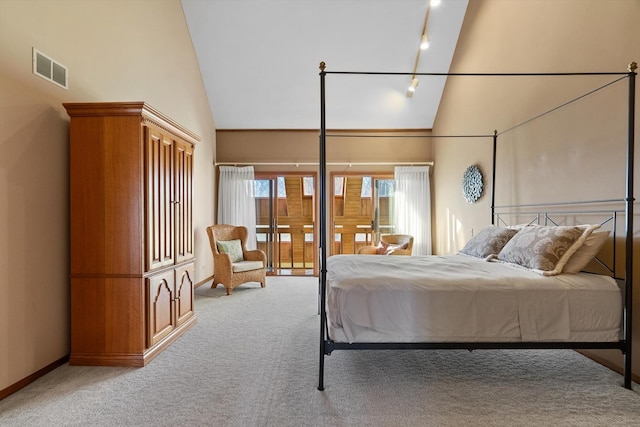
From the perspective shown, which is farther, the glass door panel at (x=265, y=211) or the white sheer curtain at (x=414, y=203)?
the glass door panel at (x=265, y=211)

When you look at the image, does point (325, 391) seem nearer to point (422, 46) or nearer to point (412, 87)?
point (422, 46)

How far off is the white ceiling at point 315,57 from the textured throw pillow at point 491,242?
3196 mm

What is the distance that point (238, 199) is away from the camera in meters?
6.64

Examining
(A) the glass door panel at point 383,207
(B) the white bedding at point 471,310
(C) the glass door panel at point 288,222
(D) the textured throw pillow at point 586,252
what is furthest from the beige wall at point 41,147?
(A) the glass door panel at point 383,207

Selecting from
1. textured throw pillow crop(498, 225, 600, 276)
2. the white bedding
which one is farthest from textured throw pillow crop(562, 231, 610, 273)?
the white bedding

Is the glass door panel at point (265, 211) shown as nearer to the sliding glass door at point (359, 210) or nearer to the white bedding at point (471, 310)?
the sliding glass door at point (359, 210)

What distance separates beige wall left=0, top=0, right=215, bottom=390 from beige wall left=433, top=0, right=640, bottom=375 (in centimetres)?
414

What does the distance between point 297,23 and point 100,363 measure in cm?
485

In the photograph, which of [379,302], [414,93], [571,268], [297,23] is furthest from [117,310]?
[414,93]

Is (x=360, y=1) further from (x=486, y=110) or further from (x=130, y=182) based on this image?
(x=130, y=182)

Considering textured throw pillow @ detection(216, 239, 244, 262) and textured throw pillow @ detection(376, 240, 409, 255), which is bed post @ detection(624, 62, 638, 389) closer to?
textured throw pillow @ detection(376, 240, 409, 255)

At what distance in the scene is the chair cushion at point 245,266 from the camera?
535cm

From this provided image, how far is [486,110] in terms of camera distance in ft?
15.1

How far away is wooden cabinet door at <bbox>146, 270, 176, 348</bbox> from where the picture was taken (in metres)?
2.88
